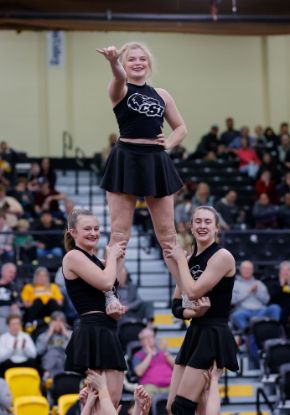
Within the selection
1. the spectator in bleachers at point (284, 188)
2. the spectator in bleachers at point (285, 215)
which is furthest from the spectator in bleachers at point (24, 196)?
the spectator in bleachers at point (284, 188)

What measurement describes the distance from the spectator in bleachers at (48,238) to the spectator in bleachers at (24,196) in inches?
39.8

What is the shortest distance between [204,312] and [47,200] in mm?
10688

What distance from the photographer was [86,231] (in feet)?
21.2

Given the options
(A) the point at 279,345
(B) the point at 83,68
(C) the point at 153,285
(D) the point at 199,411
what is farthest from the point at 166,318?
(B) the point at 83,68

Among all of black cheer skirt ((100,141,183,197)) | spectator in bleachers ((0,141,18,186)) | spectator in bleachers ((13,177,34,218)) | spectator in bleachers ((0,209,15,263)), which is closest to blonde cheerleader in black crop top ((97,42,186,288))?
black cheer skirt ((100,141,183,197))

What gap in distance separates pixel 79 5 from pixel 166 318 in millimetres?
4984

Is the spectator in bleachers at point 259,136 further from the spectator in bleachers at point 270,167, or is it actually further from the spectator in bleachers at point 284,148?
the spectator in bleachers at point 270,167

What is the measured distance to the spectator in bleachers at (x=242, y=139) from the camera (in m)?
21.0

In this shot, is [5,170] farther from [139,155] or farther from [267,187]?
[139,155]

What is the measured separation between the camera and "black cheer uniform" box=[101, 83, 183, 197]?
6.72 meters

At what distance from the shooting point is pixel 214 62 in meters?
23.0

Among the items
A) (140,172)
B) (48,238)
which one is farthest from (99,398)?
(48,238)

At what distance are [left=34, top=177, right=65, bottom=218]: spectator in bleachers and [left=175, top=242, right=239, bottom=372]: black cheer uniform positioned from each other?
10.2 m

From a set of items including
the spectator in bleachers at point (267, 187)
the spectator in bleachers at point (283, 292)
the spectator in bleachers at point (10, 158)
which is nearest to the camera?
the spectator in bleachers at point (283, 292)
